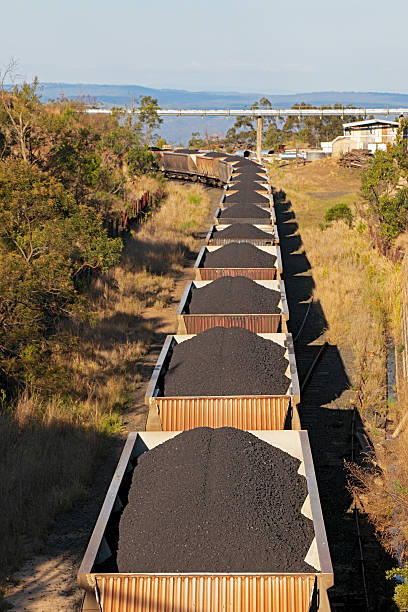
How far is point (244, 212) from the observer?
26.1 metres

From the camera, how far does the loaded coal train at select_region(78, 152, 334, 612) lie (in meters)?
6.34

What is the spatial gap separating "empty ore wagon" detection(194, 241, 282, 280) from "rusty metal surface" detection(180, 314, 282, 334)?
12.1ft

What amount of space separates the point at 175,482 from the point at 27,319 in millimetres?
6395

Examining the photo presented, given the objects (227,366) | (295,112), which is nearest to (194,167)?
(227,366)

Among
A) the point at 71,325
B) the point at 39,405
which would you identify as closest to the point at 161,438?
the point at 39,405

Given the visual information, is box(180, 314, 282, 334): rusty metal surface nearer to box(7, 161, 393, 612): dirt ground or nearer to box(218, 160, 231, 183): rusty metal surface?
box(7, 161, 393, 612): dirt ground

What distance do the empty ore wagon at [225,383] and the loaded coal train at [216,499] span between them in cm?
2

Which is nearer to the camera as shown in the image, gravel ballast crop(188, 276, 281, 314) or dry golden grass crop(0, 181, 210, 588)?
dry golden grass crop(0, 181, 210, 588)

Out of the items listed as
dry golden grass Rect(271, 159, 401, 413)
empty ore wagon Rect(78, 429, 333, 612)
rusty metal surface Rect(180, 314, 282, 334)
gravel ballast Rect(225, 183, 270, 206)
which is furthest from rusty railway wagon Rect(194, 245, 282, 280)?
gravel ballast Rect(225, 183, 270, 206)

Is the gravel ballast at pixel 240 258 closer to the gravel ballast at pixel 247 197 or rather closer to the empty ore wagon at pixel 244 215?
the empty ore wagon at pixel 244 215

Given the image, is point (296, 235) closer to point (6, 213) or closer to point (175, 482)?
point (6, 213)

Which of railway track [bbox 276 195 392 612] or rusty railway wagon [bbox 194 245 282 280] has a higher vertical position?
rusty railway wagon [bbox 194 245 282 280]

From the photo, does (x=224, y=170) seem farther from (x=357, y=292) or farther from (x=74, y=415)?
(x=74, y=415)

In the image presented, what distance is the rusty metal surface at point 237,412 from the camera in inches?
391
